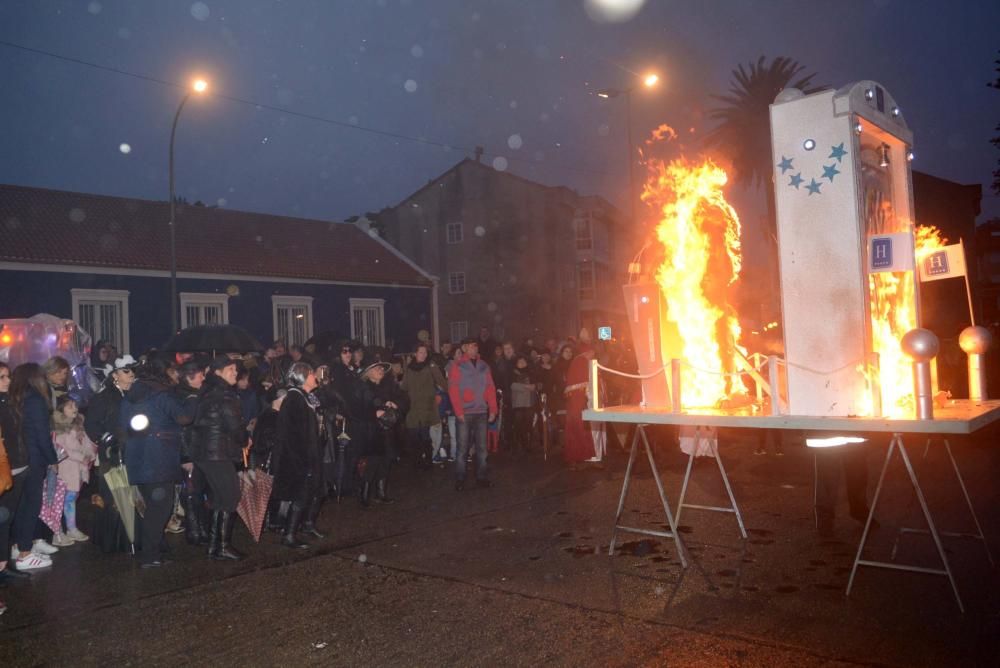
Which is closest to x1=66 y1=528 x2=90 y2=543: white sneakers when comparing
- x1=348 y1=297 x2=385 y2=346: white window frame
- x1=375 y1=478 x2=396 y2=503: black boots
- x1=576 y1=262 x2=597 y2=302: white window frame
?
x1=375 y1=478 x2=396 y2=503: black boots

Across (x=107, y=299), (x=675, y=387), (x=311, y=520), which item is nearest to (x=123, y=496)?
(x=311, y=520)

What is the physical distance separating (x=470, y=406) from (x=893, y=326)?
5761mm

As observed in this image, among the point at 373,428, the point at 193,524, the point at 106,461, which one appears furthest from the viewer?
the point at 373,428

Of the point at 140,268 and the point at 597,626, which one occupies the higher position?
the point at 140,268

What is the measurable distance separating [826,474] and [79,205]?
26.8m

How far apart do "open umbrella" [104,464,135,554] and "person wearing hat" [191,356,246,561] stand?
933 millimetres

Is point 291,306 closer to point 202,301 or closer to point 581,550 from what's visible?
point 202,301

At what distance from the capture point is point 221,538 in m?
7.75

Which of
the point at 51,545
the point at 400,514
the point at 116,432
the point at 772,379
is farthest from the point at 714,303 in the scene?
the point at 51,545

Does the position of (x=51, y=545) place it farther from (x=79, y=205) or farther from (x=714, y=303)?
(x=79, y=205)

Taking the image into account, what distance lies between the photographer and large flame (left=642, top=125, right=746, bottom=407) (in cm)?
761

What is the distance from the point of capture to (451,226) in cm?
4275

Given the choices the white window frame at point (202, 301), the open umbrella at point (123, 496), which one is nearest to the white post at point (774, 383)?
the open umbrella at point (123, 496)

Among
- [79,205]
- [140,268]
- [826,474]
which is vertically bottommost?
[826,474]
